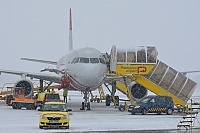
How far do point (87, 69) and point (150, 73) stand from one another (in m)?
4.38

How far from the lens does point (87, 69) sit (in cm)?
2736

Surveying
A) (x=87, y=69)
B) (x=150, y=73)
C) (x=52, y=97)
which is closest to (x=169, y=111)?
(x=150, y=73)

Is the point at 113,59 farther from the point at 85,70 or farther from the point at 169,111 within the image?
the point at 169,111

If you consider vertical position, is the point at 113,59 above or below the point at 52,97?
above

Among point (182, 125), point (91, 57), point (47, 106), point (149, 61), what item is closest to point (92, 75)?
point (91, 57)

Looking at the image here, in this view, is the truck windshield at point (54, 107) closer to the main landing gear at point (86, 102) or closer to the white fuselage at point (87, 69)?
the white fuselage at point (87, 69)

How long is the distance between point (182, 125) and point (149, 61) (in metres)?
10.2

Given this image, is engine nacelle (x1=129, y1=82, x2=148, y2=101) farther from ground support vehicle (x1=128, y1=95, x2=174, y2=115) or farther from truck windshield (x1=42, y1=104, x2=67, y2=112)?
truck windshield (x1=42, y1=104, x2=67, y2=112)

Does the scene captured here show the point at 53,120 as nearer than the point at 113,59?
Yes

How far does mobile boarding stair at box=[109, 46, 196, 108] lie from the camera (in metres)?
27.9

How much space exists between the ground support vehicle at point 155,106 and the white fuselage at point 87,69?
9.34ft

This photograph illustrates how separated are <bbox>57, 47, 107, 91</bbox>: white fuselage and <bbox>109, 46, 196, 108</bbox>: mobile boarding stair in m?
0.89

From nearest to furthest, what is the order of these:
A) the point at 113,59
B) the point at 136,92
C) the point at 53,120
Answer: the point at 53,120 → the point at 113,59 → the point at 136,92

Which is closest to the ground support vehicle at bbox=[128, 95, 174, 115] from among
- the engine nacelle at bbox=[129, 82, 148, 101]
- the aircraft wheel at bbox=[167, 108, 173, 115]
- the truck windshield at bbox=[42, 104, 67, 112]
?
the aircraft wheel at bbox=[167, 108, 173, 115]
